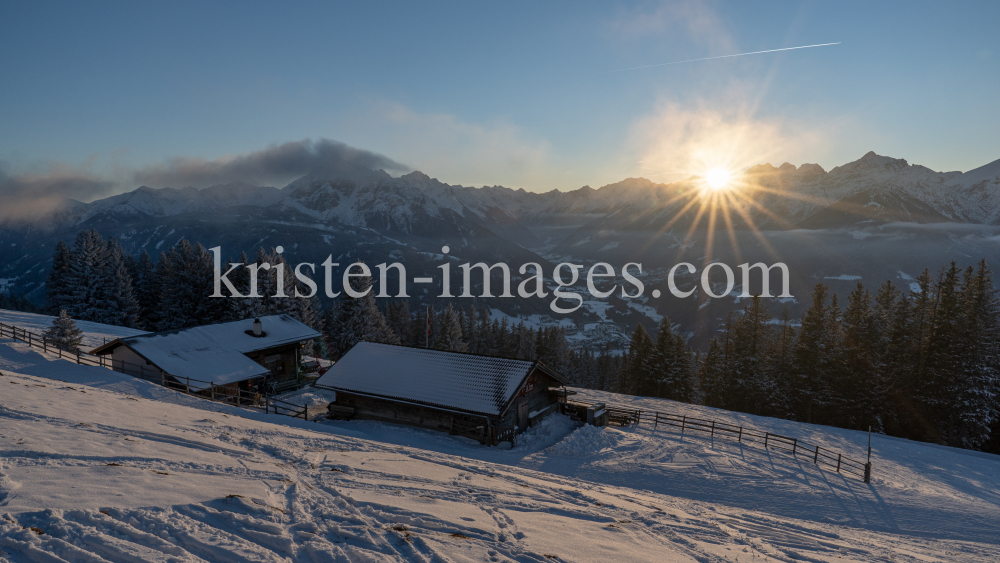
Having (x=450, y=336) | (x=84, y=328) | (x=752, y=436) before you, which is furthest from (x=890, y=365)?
(x=84, y=328)

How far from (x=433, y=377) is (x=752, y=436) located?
63.5 feet

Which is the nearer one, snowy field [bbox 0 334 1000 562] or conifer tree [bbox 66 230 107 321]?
snowy field [bbox 0 334 1000 562]

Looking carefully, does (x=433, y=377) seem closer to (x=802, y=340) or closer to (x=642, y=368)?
(x=642, y=368)

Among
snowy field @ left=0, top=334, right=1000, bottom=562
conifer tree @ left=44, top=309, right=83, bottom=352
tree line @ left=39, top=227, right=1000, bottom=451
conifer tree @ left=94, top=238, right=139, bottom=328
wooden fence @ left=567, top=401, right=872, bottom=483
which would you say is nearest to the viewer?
snowy field @ left=0, top=334, right=1000, bottom=562

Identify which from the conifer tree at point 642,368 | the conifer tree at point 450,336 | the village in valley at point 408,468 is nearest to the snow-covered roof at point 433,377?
the village in valley at point 408,468

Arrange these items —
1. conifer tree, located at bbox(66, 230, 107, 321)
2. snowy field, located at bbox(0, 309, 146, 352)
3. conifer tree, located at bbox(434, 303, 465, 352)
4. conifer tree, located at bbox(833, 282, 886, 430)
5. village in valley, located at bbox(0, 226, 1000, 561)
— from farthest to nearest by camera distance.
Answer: conifer tree, located at bbox(434, 303, 465, 352) < conifer tree, located at bbox(66, 230, 107, 321) < conifer tree, located at bbox(833, 282, 886, 430) < snowy field, located at bbox(0, 309, 146, 352) < village in valley, located at bbox(0, 226, 1000, 561)

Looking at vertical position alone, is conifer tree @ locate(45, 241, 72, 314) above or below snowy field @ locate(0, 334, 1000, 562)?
above

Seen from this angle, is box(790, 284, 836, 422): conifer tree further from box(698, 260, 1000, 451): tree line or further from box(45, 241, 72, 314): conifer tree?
box(45, 241, 72, 314): conifer tree

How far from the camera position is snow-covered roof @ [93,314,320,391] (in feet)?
91.5

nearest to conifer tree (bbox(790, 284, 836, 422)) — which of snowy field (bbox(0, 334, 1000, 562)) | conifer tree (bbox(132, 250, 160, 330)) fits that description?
snowy field (bbox(0, 334, 1000, 562))

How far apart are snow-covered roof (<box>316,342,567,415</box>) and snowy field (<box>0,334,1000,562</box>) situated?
94.3 inches

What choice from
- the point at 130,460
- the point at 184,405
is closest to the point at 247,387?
the point at 184,405

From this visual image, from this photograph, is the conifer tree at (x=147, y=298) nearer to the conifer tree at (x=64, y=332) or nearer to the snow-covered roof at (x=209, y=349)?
the conifer tree at (x=64, y=332)

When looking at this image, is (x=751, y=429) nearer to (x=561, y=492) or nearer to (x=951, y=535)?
(x=951, y=535)
